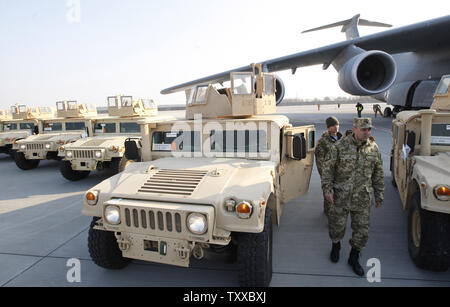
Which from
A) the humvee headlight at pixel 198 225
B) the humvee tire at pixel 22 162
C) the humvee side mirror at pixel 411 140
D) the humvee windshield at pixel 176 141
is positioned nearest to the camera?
the humvee headlight at pixel 198 225

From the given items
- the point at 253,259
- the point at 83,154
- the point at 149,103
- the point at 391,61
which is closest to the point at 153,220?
the point at 253,259

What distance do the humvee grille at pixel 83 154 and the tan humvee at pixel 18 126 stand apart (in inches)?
127

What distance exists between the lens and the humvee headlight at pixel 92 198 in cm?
283

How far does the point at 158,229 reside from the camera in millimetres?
2488

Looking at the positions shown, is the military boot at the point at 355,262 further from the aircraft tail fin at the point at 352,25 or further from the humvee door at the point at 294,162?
the aircraft tail fin at the point at 352,25

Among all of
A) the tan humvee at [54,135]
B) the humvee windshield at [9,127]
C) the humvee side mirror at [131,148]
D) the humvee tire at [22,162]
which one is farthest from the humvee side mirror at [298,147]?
the humvee windshield at [9,127]

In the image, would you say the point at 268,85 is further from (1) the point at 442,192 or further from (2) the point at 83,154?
(2) the point at 83,154

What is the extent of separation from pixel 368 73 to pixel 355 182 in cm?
1025

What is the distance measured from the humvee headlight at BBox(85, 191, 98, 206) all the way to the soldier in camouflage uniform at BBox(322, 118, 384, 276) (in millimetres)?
2255

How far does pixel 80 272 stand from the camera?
3184 millimetres
